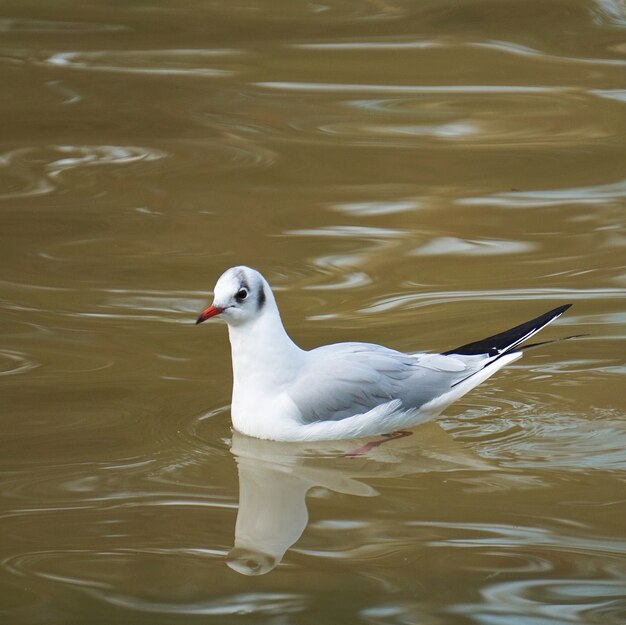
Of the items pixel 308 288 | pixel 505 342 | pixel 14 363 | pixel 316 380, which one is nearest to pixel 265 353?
pixel 316 380

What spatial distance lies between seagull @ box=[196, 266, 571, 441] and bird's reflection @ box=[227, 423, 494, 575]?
0.07 meters

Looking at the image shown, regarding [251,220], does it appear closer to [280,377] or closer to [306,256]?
[306,256]

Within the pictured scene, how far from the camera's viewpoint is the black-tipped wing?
6.20m

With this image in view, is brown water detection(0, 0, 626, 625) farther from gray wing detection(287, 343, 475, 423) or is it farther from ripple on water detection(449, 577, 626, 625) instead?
gray wing detection(287, 343, 475, 423)

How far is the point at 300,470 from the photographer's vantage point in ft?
18.8

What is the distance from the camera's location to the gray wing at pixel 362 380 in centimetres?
591

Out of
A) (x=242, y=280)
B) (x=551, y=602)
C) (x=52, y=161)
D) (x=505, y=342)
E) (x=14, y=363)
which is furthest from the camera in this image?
(x=52, y=161)

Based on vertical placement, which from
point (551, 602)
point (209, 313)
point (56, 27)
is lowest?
point (551, 602)

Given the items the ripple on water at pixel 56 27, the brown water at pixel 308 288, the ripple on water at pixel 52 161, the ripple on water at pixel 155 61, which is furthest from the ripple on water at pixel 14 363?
the ripple on water at pixel 56 27

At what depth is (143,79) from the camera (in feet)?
35.1

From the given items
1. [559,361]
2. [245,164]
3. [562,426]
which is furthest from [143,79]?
[562,426]

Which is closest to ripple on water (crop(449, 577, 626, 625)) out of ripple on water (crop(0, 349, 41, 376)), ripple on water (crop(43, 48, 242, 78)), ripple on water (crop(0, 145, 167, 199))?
ripple on water (crop(0, 349, 41, 376))

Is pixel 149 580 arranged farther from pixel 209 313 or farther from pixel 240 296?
pixel 240 296

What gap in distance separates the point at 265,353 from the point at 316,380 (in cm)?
24
